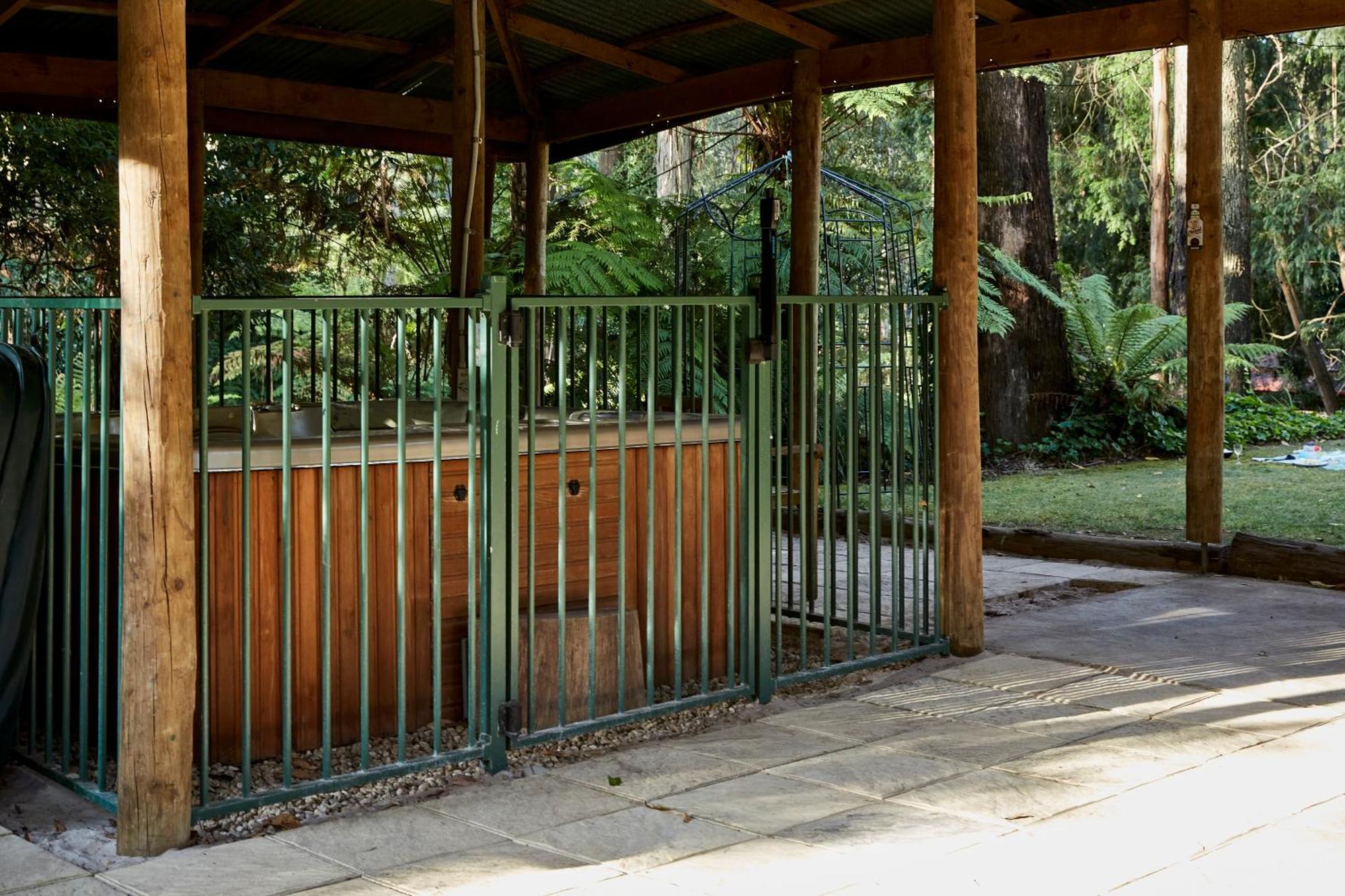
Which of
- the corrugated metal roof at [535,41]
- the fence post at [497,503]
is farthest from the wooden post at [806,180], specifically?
the fence post at [497,503]

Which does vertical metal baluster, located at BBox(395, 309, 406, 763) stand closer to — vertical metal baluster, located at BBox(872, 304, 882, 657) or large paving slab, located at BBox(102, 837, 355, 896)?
large paving slab, located at BBox(102, 837, 355, 896)

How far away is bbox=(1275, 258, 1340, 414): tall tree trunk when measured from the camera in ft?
70.8

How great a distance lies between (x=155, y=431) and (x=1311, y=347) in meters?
22.1

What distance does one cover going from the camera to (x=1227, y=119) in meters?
17.0

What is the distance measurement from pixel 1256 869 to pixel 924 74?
457cm

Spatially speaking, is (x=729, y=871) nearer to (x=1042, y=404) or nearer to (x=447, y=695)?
(x=447, y=695)

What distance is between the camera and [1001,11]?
6730 millimetres

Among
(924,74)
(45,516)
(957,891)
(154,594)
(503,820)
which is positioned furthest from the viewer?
(924,74)

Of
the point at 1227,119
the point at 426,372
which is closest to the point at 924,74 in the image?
the point at 426,372

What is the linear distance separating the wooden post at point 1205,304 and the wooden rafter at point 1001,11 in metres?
0.79

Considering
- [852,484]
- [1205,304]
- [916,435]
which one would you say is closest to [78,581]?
[852,484]

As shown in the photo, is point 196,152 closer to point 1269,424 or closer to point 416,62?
point 416,62

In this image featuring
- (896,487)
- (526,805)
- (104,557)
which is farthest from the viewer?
(896,487)

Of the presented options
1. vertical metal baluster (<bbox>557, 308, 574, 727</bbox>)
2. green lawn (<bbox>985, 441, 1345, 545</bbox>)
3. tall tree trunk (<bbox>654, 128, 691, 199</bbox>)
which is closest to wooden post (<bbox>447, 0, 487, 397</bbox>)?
vertical metal baluster (<bbox>557, 308, 574, 727</bbox>)
